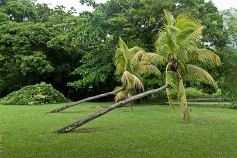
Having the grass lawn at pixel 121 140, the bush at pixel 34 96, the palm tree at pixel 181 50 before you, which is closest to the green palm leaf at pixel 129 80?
the palm tree at pixel 181 50

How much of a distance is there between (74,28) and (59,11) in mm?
8884

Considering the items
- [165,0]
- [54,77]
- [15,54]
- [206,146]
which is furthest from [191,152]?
[54,77]

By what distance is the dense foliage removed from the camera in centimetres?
1644

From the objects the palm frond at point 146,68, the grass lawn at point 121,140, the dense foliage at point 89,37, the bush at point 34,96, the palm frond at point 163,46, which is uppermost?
the dense foliage at point 89,37

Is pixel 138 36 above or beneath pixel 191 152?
above

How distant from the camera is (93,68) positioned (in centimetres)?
1827

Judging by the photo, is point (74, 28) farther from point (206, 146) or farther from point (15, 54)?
point (206, 146)

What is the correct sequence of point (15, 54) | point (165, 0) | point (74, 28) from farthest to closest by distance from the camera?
point (15, 54) < point (74, 28) < point (165, 0)

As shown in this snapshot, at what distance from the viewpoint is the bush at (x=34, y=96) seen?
59.1 feet

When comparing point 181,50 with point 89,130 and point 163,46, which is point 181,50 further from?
point 89,130

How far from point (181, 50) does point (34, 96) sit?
11769 mm

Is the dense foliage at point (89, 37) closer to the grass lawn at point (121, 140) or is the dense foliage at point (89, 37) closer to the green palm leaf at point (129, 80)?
the green palm leaf at point (129, 80)

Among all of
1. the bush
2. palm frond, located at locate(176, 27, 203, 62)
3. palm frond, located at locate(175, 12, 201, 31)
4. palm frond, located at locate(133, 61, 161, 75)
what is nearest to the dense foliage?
the bush

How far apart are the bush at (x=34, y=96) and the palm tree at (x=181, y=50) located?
1060 cm
